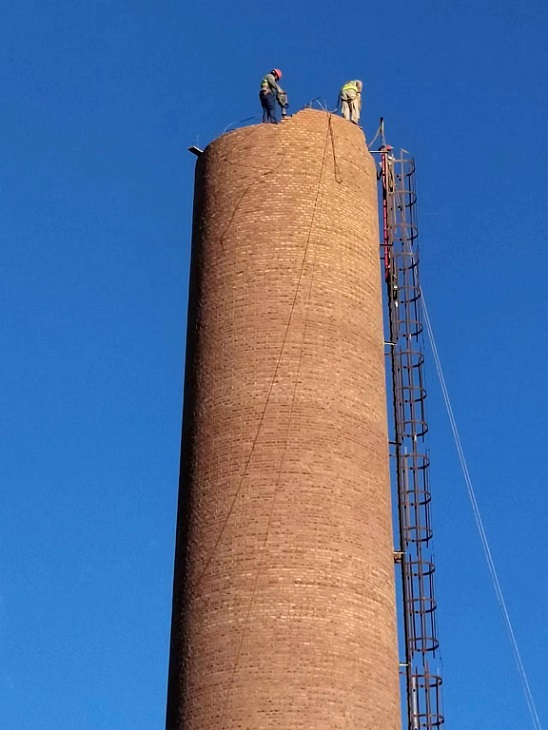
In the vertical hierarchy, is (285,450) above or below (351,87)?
below

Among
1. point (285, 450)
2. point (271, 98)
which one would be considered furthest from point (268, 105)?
point (285, 450)

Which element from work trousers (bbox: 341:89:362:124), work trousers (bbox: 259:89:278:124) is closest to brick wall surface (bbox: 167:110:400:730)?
work trousers (bbox: 259:89:278:124)

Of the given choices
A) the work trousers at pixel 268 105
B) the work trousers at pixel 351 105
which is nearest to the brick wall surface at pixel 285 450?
the work trousers at pixel 268 105

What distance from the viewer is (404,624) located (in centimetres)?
3061

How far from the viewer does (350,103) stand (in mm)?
32594

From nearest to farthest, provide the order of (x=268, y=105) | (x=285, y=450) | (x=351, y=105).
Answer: (x=285, y=450)
(x=268, y=105)
(x=351, y=105)

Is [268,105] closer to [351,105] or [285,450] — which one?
[351,105]

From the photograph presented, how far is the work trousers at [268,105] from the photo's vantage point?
3145 centimetres

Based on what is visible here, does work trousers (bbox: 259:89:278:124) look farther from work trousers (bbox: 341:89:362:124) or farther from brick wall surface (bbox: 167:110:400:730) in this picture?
work trousers (bbox: 341:89:362:124)

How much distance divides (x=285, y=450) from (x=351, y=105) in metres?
9.03

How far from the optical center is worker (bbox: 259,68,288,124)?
3156 centimetres

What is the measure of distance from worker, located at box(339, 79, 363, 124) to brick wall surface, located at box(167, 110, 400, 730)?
116 cm

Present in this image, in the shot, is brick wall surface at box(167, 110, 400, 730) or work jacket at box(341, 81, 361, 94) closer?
brick wall surface at box(167, 110, 400, 730)

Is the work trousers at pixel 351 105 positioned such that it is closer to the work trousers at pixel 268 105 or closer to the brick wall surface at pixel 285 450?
the brick wall surface at pixel 285 450
